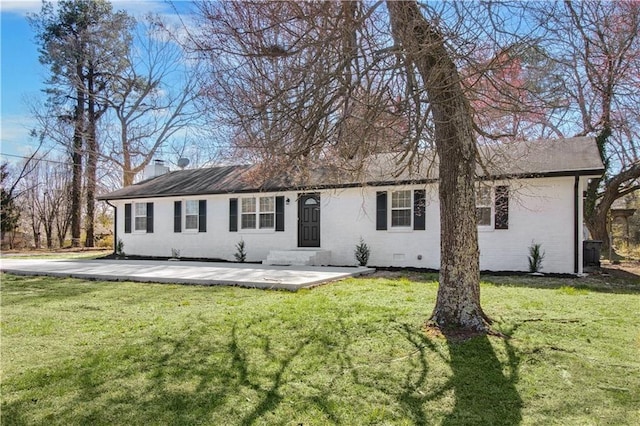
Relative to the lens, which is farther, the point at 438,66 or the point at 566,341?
the point at 566,341

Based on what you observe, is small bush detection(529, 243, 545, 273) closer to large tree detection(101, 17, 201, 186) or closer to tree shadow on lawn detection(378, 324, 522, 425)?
tree shadow on lawn detection(378, 324, 522, 425)

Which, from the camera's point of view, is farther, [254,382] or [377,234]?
[377,234]

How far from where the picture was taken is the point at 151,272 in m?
11.6

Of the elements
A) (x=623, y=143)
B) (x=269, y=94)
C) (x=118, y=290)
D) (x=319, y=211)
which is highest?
(x=623, y=143)

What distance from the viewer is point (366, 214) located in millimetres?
10727

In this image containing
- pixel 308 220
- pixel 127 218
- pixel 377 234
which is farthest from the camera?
pixel 127 218

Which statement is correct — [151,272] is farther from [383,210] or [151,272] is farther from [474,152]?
[474,152]

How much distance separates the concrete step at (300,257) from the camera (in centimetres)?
1330

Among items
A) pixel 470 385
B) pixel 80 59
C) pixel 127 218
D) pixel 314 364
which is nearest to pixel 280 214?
pixel 127 218

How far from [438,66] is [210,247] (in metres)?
13.1

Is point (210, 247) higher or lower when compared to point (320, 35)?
lower

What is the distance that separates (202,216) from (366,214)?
781cm

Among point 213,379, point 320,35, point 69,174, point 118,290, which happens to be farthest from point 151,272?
point 69,174

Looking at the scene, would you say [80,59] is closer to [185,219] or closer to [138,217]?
[138,217]
